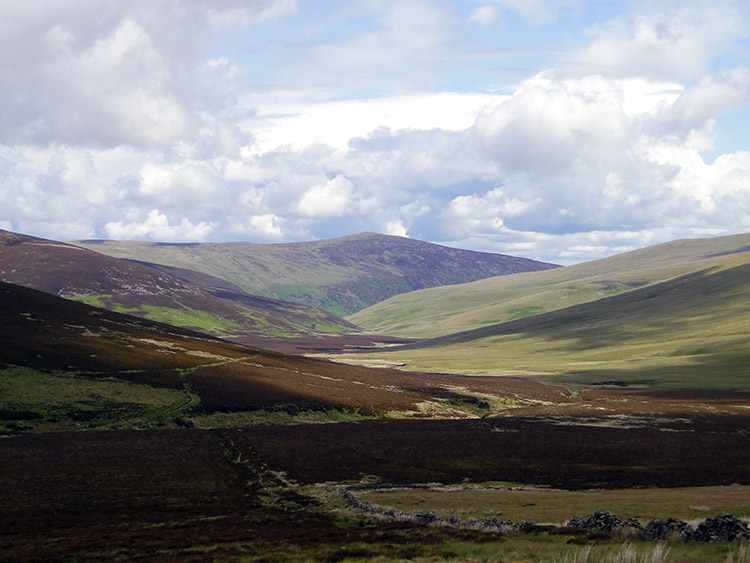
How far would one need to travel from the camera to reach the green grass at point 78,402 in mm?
72688

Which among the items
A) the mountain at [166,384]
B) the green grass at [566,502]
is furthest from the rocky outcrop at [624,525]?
the mountain at [166,384]

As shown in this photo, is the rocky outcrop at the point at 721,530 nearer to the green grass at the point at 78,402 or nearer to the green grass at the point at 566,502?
the green grass at the point at 566,502

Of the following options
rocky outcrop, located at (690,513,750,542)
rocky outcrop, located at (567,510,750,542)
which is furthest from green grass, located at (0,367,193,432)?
rocky outcrop, located at (690,513,750,542)

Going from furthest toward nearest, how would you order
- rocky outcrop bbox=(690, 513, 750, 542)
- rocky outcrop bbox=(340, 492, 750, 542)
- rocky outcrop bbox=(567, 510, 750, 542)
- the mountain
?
the mountain
rocky outcrop bbox=(340, 492, 750, 542)
rocky outcrop bbox=(567, 510, 750, 542)
rocky outcrop bbox=(690, 513, 750, 542)

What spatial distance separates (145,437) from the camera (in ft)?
224

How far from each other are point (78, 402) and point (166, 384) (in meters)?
15.1

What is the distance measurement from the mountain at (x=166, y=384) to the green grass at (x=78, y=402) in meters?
Result: 0.13

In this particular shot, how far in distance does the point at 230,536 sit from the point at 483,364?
573ft

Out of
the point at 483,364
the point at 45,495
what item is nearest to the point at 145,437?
the point at 45,495

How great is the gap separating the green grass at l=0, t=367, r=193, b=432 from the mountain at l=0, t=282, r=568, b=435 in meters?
0.13

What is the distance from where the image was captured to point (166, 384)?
3654 inches

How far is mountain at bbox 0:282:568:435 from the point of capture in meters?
79.2

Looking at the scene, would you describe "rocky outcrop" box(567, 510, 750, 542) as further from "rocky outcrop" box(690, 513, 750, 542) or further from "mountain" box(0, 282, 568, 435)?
"mountain" box(0, 282, 568, 435)

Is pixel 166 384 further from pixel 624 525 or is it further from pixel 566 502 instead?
pixel 624 525
